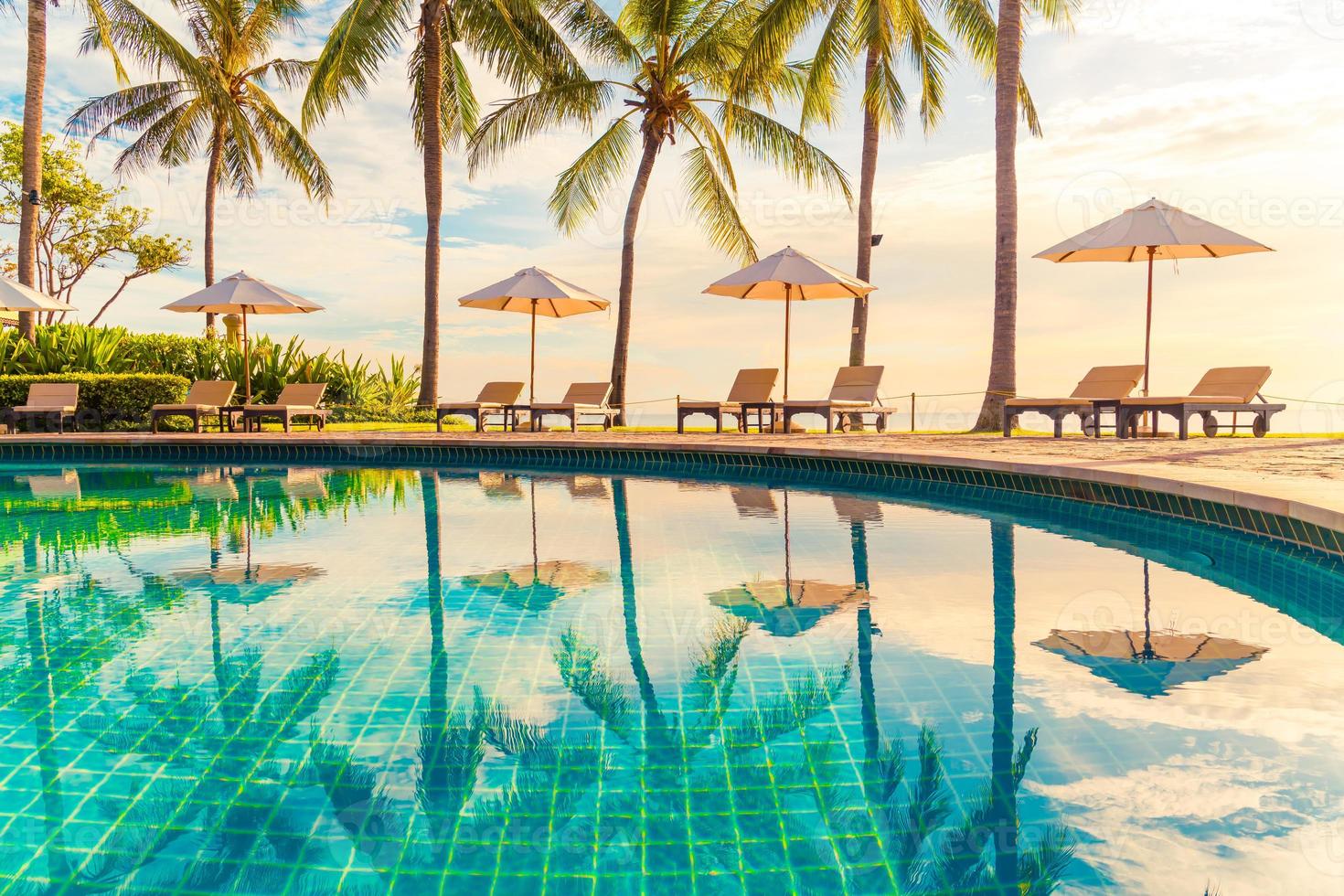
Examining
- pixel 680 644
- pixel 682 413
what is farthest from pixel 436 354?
pixel 680 644

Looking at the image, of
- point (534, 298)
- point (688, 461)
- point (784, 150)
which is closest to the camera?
point (688, 461)

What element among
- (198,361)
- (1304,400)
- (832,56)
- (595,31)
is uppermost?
(595,31)

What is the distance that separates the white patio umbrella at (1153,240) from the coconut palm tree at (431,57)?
9.71m

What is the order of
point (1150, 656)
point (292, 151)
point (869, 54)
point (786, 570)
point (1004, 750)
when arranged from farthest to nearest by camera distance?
point (292, 151) → point (869, 54) → point (786, 570) → point (1150, 656) → point (1004, 750)

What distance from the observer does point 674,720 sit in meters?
2.87

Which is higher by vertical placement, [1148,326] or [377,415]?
[1148,326]

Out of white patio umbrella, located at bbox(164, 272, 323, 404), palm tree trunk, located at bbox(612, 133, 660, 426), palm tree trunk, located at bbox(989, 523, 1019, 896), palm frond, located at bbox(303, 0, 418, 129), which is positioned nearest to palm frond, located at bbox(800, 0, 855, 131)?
palm tree trunk, located at bbox(612, 133, 660, 426)

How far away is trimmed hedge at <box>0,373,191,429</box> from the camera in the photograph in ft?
48.3

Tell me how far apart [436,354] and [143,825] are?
14.3 metres

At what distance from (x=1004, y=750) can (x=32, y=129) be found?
19117 millimetres

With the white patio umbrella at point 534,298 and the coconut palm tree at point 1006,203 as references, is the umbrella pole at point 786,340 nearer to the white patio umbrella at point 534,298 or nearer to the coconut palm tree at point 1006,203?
the coconut palm tree at point 1006,203

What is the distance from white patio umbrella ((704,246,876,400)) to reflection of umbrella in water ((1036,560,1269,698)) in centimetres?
924

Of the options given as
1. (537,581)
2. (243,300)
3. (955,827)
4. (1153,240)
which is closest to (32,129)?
(243,300)

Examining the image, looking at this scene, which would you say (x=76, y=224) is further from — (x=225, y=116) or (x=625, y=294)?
(x=625, y=294)
